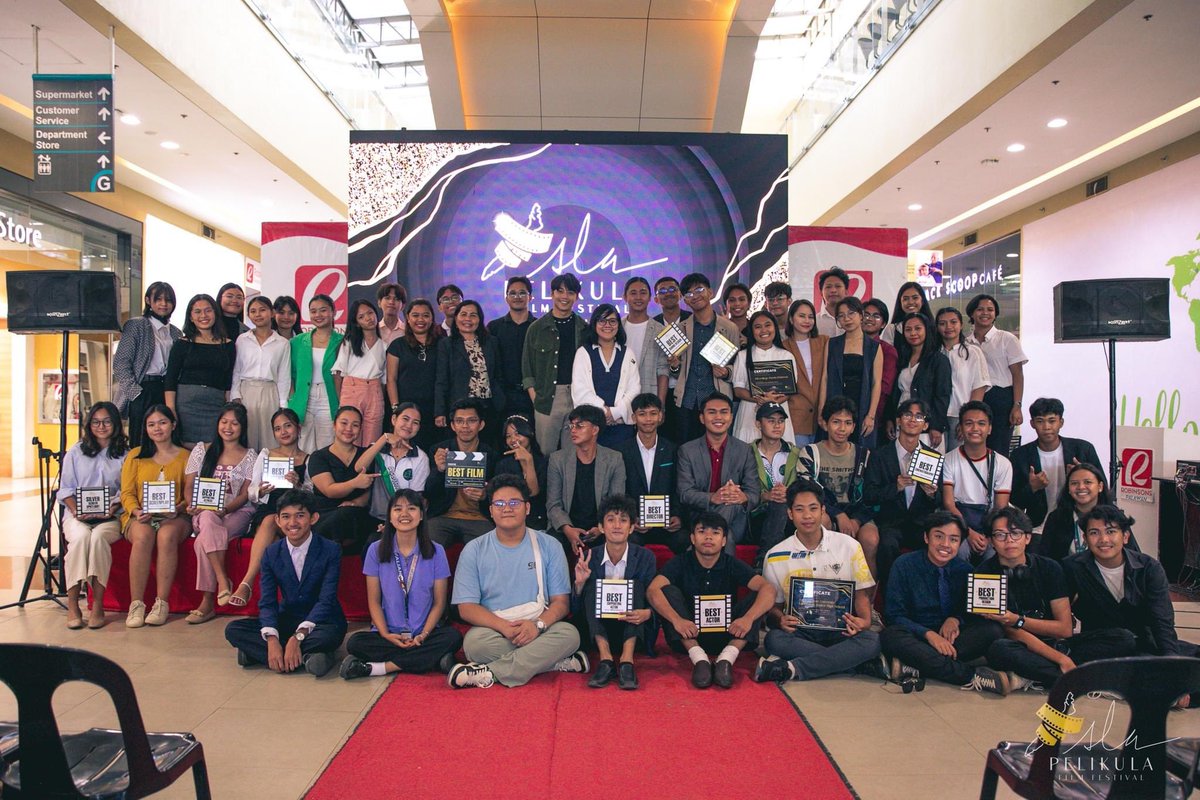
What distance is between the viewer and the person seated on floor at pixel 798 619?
367cm

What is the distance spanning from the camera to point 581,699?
3398 millimetres

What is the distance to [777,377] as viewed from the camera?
15.7 ft

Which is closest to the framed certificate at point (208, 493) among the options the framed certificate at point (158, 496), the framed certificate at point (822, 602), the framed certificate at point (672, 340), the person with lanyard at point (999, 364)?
the framed certificate at point (158, 496)

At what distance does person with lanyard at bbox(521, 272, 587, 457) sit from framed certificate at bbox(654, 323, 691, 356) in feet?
1.92

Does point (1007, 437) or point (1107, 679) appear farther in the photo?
point (1007, 437)

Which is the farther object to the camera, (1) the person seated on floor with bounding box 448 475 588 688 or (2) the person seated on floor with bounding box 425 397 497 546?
(2) the person seated on floor with bounding box 425 397 497 546

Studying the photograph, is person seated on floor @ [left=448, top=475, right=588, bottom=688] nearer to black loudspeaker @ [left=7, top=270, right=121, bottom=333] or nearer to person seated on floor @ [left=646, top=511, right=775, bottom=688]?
person seated on floor @ [left=646, top=511, right=775, bottom=688]

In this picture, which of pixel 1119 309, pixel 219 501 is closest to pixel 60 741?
pixel 219 501

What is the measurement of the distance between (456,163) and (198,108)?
8.97ft

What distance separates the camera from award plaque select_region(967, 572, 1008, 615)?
3.60m

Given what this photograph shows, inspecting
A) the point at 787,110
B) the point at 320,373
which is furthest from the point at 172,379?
the point at 787,110

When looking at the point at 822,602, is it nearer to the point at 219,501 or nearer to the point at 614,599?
the point at 614,599

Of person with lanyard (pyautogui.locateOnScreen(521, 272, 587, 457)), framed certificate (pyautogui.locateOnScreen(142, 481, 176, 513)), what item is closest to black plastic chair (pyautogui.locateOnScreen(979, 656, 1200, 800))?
person with lanyard (pyautogui.locateOnScreen(521, 272, 587, 457))

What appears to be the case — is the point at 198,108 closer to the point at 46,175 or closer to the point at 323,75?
the point at 46,175
